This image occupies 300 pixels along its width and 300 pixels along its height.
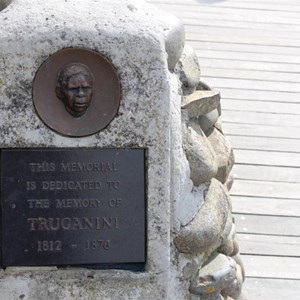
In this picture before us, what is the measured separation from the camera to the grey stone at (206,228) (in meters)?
3.02

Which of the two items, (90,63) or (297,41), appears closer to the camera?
(90,63)

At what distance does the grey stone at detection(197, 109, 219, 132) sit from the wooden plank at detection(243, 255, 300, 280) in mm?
837

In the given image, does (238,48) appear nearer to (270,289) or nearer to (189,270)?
(270,289)

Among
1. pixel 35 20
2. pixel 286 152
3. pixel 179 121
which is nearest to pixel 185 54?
pixel 179 121

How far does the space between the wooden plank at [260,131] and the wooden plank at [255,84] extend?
0.51 metres

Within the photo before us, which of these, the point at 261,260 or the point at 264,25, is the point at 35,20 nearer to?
the point at 261,260

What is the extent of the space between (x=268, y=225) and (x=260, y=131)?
39.9 inches

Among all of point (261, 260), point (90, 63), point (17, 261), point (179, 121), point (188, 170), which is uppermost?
point (90, 63)

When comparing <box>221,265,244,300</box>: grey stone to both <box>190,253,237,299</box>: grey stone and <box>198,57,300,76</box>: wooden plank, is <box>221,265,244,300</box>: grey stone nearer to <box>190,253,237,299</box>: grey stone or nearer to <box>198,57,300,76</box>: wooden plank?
<box>190,253,237,299</box>: grey stone

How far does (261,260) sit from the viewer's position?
4.06 m

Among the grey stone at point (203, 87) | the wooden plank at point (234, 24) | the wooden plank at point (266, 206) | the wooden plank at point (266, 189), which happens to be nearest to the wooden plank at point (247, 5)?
the wooden plank at point (234, 24)

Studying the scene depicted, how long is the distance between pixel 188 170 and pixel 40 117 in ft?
2.06

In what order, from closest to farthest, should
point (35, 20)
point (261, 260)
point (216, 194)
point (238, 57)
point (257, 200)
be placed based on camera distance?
point (35, 20), point (216, 194), point (261, 260), point (257, 200), point (238, 57)

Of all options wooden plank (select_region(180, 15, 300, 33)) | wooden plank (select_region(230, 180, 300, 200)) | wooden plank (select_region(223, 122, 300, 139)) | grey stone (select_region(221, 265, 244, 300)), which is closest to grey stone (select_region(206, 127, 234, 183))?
grey stone (select_region(221, 265, 244, 300))
